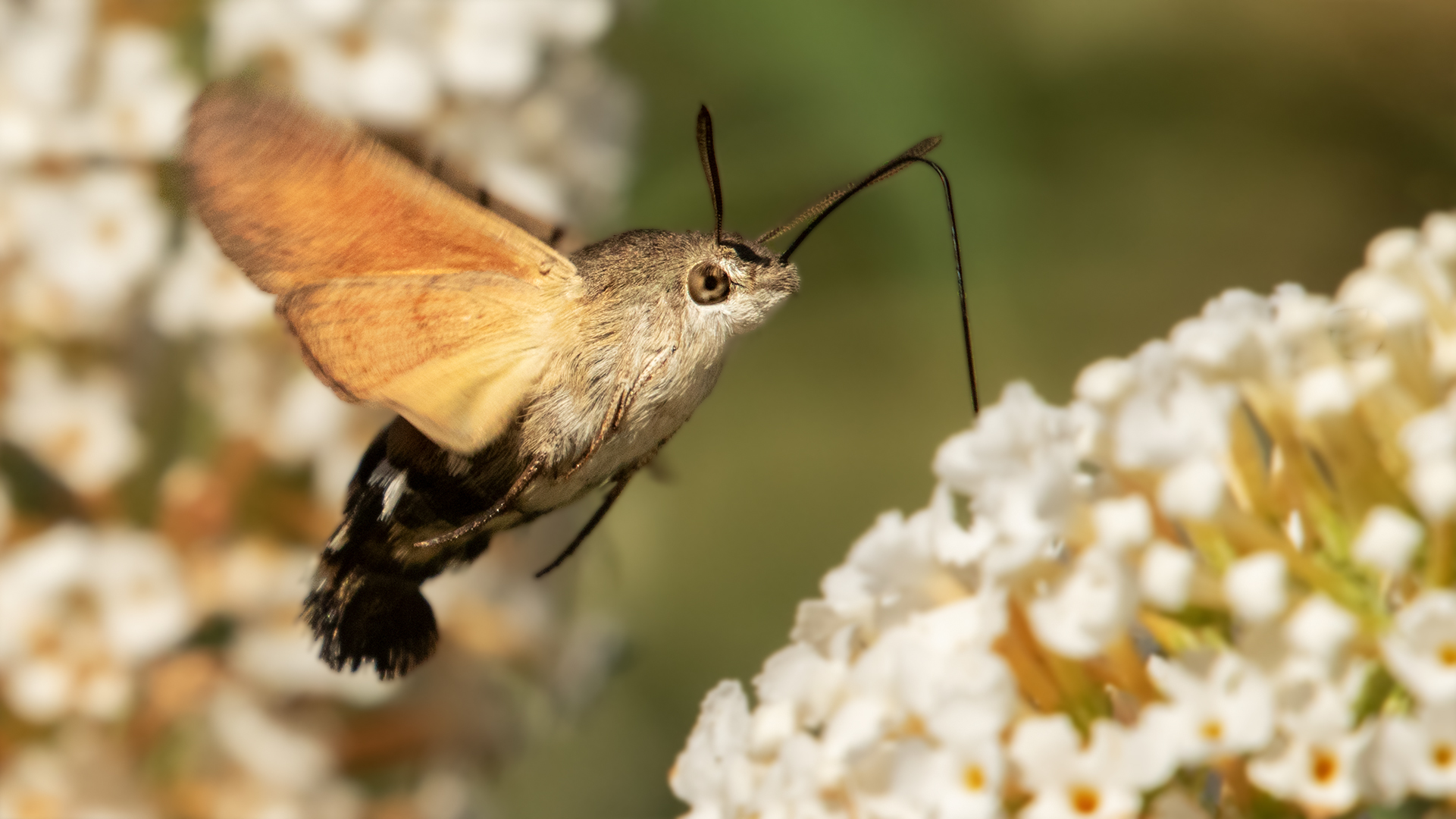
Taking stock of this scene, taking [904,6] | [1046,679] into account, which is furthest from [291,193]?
[904,6]

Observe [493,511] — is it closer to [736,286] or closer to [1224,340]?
[736,286]

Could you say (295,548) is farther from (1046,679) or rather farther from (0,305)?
(1046,679)

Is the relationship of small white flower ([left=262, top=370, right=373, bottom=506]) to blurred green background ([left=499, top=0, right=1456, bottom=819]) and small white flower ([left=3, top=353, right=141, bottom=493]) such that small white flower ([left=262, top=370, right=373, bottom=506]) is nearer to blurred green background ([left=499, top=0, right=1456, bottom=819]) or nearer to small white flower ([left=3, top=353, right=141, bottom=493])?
small white flower ([left=3, top=353, right=141, bottom=493])

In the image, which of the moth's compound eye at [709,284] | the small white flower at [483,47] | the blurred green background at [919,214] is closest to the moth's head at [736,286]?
the moth's compound eye at [709,284]

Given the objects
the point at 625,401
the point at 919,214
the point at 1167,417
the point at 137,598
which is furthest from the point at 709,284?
the point at 919,214

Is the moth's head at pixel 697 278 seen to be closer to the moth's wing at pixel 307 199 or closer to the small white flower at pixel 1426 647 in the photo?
the moth's wing at pixel 307 199
